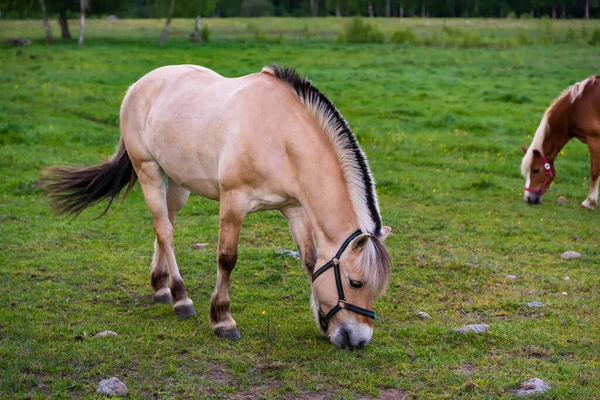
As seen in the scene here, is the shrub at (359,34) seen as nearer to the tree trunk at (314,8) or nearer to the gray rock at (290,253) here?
the gray rock at (290,253)

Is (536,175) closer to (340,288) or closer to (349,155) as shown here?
(349,155)

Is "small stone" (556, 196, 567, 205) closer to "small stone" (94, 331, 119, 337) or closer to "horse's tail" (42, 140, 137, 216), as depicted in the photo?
"horse's tail" (42, 140, 137, 216)

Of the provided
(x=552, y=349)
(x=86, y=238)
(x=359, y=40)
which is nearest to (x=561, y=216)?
(x=552, y=349)

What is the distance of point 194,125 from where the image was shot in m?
5.62

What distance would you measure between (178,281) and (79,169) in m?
1.78

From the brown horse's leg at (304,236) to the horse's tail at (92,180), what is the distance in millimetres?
2062

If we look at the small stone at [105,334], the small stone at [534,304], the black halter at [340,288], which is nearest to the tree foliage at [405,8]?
the small stone at [534,304]

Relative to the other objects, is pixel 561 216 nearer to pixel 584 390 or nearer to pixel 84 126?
pixel 584 390

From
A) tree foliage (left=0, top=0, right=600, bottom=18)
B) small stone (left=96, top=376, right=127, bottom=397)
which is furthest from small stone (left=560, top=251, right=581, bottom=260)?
tree foliage (left=0, top=0, right=600, bottom=18)

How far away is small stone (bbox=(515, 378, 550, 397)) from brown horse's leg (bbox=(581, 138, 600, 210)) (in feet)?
21.5

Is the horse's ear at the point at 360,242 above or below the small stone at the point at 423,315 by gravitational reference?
above

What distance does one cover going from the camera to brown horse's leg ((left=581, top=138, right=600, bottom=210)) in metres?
10.2

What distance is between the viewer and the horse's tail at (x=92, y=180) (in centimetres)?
670

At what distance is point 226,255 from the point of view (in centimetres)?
530
